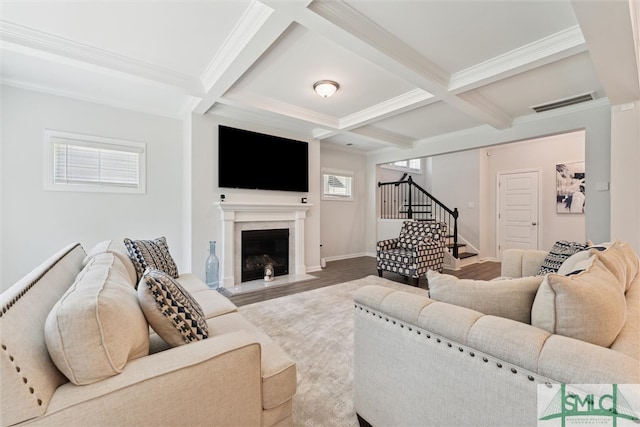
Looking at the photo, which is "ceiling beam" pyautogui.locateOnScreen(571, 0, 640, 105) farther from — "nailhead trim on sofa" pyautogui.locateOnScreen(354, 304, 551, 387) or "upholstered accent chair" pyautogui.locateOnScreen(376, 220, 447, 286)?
"upholstered accent chair" pyautogui.locateOnScreen(376, 220, 447, 286)

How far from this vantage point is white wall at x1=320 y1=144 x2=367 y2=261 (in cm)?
628

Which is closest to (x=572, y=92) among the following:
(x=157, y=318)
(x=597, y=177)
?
(x=597, y=177)

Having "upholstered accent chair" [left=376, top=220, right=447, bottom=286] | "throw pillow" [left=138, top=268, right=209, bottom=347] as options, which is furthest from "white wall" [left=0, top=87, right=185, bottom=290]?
"upholstered accent chair" [left=376, top=220, right=447, bottom=286]

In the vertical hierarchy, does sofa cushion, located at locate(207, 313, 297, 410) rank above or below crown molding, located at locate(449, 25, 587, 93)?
below

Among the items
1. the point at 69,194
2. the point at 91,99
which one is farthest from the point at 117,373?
the point at 91,99

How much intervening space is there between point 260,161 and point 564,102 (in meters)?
4.43

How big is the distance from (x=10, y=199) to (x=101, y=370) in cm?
371

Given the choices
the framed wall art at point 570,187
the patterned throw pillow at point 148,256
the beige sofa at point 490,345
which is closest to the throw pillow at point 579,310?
the beige sofa at point 490,345

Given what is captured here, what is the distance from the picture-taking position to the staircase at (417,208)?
20.8 ft

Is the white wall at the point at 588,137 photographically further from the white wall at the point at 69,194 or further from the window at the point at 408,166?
the white wall at the point at 69,194

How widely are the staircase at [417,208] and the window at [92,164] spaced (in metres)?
5.31

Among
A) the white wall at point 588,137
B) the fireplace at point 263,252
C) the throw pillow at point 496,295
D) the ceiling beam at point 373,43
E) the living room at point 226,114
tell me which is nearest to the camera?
the throw pillow at point 496,295

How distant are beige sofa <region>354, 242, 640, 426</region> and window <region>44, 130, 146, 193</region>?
12.8ft

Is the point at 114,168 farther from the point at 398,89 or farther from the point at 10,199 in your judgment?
the point at 398,89
